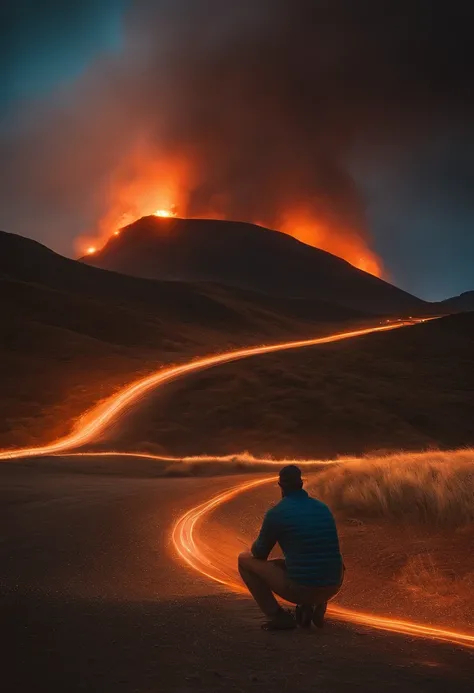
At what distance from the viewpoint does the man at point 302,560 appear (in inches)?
228

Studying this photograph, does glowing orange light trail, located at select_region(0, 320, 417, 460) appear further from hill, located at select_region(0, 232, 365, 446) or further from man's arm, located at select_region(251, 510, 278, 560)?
man's arm, located at select_region(251, 510, 278, 560)

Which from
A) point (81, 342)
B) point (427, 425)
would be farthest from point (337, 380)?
point (81, 342)

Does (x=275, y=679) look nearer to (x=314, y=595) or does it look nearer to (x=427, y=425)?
(x=314, y=595)

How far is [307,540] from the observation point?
5.80 metres

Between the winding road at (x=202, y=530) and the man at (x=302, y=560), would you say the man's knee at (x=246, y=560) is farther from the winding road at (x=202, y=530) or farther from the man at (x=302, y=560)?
the winding road at (x=202, y=530)

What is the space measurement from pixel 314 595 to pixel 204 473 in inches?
729

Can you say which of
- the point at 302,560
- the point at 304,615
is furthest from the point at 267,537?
the point at 304,615

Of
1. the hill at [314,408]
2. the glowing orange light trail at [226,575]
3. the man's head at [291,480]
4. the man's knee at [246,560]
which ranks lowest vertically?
the glowing orange light trail at [226,575]

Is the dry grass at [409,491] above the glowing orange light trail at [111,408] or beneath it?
beneath

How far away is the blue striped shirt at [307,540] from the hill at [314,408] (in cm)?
3294

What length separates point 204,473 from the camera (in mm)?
24047

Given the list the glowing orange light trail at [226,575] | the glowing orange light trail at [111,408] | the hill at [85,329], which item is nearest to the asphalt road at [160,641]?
the glowing orange light trail at [226,575]

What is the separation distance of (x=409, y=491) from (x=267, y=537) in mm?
6290

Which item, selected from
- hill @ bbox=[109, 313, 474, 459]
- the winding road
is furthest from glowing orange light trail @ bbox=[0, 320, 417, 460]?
hill @ bbox=[109, 313, 474, 459]
